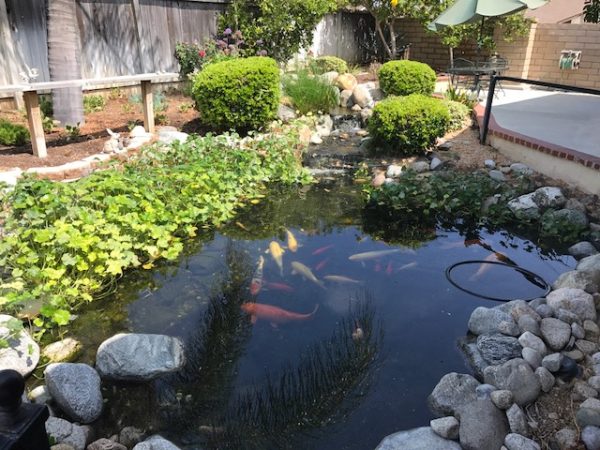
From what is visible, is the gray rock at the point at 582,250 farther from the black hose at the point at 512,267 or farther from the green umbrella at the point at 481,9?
the green umbrella at the point at 481,9

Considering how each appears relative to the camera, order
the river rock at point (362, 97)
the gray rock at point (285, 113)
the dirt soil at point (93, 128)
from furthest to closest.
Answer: the river rock at point (362, 97) → the gray rock at point (285, 113) → the dirt soil at point (93, 128)

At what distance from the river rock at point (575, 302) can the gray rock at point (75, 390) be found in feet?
10.4

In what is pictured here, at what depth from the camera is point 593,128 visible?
7852 mm

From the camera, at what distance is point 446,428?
2721 mm

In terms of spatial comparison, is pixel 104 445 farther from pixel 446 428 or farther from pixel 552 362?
pixel 552 362

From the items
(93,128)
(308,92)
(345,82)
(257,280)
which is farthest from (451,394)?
(345,82)

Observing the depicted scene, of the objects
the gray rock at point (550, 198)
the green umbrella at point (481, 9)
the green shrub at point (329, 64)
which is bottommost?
the gray rock at point (550, 198)

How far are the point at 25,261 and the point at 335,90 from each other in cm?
805

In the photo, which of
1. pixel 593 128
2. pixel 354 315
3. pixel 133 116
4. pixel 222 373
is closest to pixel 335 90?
pixel 133 116

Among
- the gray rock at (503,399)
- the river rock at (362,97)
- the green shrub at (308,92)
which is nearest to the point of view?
the gray rock at (503,399)

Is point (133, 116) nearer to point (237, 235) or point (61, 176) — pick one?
point (61, 176)

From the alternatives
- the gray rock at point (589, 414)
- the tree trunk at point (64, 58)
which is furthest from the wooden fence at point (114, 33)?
the gray rock at point (589, 414)

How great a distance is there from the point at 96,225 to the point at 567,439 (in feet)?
11.5

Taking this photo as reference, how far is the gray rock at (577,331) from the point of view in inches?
133
